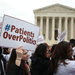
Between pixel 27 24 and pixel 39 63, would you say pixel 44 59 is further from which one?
pixel 27 24

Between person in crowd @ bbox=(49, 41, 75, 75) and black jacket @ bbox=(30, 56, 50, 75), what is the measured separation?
3.04 ft

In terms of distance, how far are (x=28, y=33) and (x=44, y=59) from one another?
1447 millimetres

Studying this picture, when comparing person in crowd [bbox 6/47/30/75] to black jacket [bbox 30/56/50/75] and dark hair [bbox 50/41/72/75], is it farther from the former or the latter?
dark hair [bbox 50/41/72/75]

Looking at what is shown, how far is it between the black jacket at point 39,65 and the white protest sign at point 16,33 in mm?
744

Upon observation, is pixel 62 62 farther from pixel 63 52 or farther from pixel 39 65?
pixel 39 65

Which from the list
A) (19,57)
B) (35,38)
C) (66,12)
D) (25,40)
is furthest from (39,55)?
(66,12)

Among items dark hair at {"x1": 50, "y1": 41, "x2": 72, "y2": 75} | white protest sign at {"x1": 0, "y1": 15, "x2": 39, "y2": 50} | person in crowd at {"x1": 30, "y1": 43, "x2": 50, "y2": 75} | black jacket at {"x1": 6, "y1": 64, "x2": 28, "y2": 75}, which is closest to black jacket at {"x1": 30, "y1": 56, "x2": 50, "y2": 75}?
person in crowd at {"x1": 30, "y1": 43, "x2": 50, "y2": 75}

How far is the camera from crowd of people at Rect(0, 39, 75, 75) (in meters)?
4.86

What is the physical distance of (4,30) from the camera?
22.1 ft

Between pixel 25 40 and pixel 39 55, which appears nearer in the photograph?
pixel 39 55

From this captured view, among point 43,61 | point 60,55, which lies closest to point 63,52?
point 60,55

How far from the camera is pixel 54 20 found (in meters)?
76.6

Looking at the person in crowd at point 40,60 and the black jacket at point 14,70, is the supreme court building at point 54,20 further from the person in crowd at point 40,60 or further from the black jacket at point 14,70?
A: the black jacket at point 14,70

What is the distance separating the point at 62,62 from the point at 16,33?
2.39m
